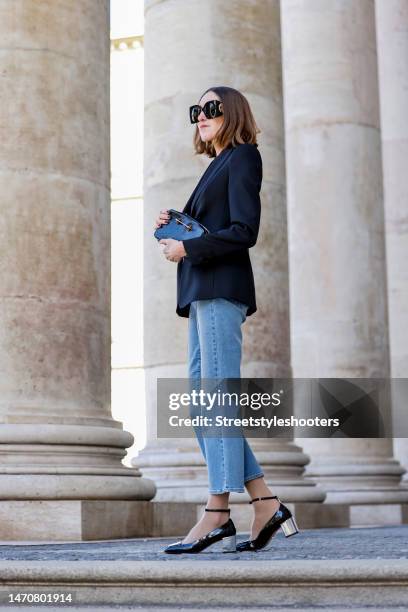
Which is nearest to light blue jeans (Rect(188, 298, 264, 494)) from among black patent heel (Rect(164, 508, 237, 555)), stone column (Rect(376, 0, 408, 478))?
black patent heel (Rect(164, 508, 237, 555))

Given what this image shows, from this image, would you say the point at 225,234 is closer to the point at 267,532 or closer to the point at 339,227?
the point at 267,532

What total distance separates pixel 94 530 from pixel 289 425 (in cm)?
2669

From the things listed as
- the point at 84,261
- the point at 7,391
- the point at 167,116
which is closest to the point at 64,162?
the point at 84,261

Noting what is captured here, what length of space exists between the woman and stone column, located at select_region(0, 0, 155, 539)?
1290cm

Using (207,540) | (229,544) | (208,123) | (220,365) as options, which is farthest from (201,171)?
(207,540)

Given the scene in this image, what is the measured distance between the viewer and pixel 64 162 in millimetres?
51250

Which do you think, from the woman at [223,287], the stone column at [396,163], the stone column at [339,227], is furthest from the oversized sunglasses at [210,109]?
the stone column at [396,163]

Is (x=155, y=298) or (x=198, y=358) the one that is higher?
(x=155, y=298)

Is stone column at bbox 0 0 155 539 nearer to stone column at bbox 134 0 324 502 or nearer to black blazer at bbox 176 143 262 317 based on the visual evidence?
black blazer at bbox 176 143 262 317

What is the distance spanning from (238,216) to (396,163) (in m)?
74.2

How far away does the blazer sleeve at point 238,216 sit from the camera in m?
36.1

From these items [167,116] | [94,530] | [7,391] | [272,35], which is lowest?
[94,530]

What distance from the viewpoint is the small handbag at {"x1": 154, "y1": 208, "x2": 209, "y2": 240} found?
36.8m

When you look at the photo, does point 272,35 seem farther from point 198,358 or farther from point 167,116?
point 198,358
